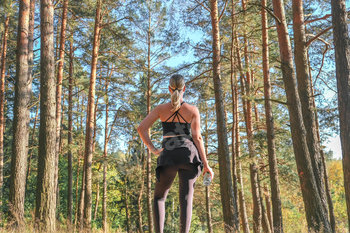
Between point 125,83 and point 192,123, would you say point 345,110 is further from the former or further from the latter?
point 125,83

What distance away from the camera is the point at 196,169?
2.83 m

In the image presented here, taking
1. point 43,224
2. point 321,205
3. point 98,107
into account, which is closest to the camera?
point 43,224

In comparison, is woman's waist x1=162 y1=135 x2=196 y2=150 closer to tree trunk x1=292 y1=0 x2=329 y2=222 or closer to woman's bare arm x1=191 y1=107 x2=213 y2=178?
woman's bare arm x1=191 y1=107 x2=213 y2=178

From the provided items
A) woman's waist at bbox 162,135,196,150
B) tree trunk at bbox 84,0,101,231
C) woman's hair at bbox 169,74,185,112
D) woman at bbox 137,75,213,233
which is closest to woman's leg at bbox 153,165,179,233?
woman at bbox 137,75,213,233

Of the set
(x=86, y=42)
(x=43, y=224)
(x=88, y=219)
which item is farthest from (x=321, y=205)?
(x=86, y=42)

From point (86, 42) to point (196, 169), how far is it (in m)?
14.0

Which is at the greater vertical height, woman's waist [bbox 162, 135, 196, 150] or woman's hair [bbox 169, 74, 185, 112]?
woman's hair [bbox 169, 74, 185, 112]

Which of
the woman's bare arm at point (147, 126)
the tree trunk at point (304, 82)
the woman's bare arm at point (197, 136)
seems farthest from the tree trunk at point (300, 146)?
the woman's bare arm at point (147, 126)

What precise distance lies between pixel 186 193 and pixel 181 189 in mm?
61

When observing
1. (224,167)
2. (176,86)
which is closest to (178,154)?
(176,86)

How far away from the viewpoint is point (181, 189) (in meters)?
2.78

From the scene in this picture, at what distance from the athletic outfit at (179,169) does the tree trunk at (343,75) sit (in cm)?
409

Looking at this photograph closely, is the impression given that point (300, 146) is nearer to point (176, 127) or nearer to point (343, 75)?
point (343, 75)

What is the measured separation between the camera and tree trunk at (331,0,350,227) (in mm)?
5609
